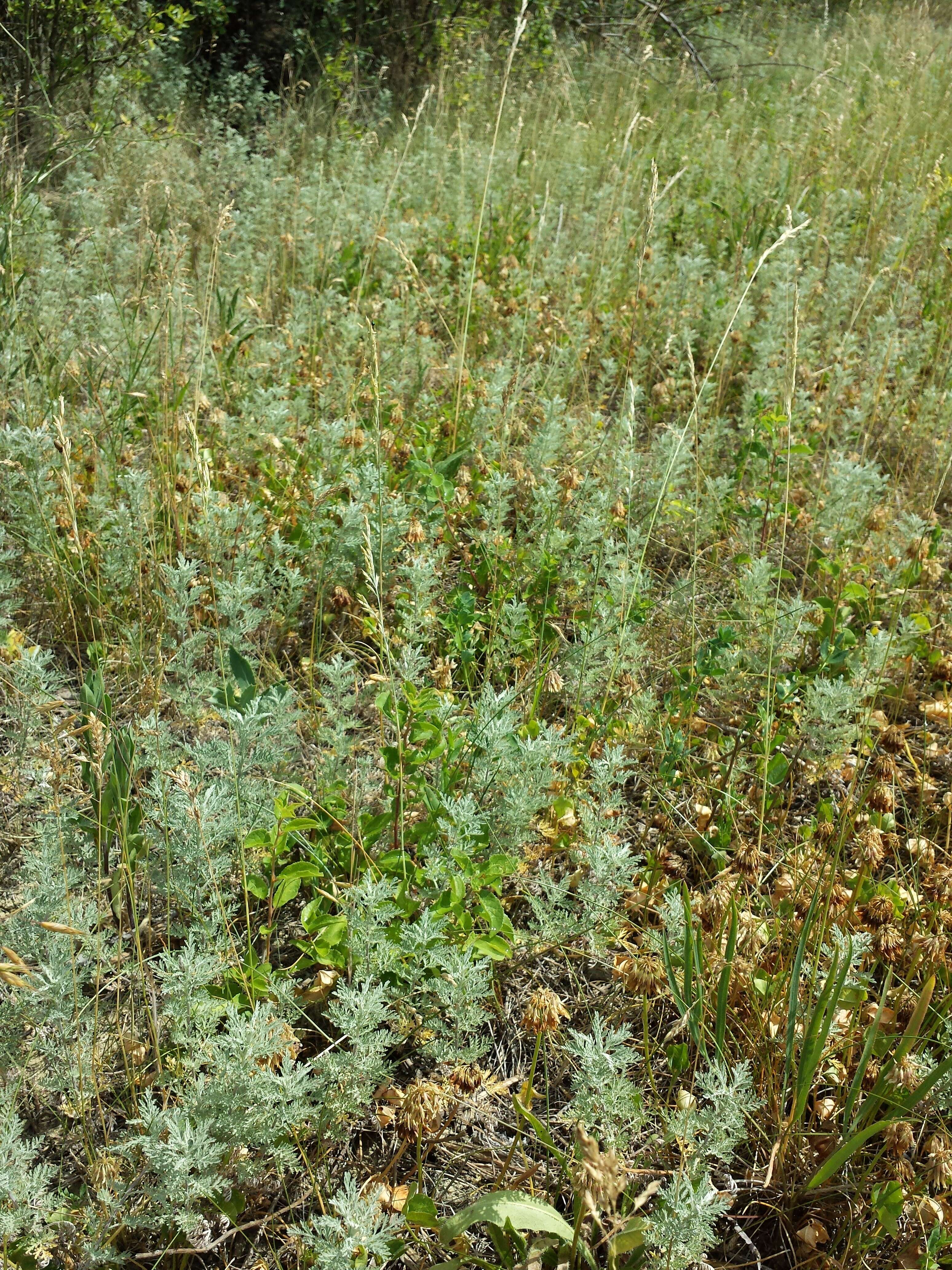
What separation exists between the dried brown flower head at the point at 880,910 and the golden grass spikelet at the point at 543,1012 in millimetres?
791

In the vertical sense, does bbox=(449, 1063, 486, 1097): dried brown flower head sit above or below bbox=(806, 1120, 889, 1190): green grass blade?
below

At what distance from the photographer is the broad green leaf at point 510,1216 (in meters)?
1.46

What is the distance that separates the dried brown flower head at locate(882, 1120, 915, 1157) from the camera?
1590mm

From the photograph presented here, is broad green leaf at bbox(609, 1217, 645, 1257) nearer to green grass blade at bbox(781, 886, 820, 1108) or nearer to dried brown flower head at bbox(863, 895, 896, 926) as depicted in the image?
green grass blade at bbox(781, 886, 820, 1108)

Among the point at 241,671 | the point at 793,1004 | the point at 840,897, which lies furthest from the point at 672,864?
the point at 241,671

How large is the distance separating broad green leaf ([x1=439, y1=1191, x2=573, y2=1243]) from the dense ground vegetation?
1 cm

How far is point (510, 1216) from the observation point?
146 cm

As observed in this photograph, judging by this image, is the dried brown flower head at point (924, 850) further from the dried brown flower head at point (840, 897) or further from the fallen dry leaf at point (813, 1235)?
the fallen dry leaf at point (813, 1235)

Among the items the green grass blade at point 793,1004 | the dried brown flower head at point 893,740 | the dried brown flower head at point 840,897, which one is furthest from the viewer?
the dried brown flower head at point 893,740

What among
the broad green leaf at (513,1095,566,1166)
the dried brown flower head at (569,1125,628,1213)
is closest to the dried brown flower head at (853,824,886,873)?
the broad green leaf at (513,1095,566,1166)

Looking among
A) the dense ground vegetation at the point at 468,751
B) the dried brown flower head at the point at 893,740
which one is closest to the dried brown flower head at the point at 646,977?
the dense ground vegetation at the point at 468,751

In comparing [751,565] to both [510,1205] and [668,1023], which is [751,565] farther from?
Answer: [510,1205]

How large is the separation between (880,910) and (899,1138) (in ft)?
1.71

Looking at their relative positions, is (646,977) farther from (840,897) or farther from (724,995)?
(840,897)
